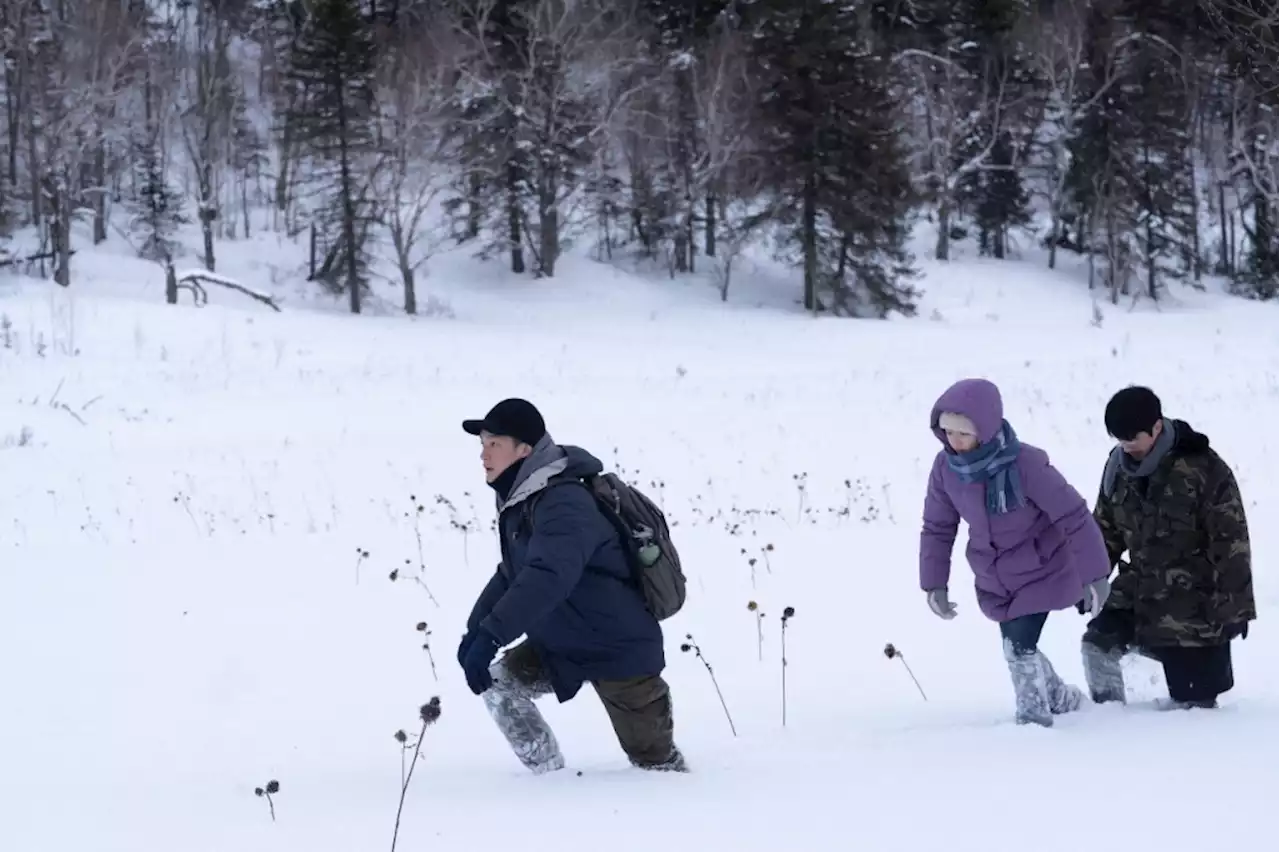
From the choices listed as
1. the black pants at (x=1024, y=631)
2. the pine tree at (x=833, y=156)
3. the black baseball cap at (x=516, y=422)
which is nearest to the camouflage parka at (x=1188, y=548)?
the black pants at (x=1024, y=631)

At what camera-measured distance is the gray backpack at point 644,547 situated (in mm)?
3730

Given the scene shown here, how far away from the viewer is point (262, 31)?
1845 inches

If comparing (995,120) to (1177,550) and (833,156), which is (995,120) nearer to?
(833,156)

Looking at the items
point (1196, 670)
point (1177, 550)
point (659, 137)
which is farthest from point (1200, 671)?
point (659, 137)

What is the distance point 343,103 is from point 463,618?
27954 mm

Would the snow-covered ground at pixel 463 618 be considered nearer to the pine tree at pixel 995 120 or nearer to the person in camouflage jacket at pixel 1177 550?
the person in camouflage jacket at pixel 1177 550

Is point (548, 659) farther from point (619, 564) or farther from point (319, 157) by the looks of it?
point (319, 157)

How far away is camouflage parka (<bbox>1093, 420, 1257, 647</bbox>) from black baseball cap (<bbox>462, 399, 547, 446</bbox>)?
2.35 m

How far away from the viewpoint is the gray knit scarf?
4.26 metres

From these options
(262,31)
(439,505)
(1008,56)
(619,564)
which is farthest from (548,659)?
(262,31)

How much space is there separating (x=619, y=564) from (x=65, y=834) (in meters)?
2.06

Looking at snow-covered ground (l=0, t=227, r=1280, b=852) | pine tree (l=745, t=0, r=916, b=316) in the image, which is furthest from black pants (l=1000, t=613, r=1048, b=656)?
pine tree (l=745, t=0, r=916, b=316)

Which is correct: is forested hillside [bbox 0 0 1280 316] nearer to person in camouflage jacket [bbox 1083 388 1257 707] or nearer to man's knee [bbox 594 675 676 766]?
man's knee [bbox 594 675 676 766]

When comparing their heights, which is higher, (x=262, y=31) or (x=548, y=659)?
(x=262, y=31)
